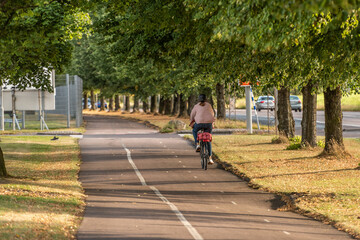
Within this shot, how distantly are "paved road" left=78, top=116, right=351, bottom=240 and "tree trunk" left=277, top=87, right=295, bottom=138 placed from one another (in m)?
6.56

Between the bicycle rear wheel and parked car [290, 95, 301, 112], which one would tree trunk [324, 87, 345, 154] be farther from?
parked car [290, 95, 301, 112]

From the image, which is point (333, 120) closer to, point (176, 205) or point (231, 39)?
point (176, 205)

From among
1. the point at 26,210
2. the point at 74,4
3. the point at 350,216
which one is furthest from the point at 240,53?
the point at 26,210

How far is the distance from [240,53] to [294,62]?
155cm

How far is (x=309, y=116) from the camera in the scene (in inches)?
919

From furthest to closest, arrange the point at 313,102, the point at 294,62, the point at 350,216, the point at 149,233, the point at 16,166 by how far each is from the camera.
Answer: the point at 313,102
the point at 16,166
the point at 294,62
the point at 350,216
the point at 149,233

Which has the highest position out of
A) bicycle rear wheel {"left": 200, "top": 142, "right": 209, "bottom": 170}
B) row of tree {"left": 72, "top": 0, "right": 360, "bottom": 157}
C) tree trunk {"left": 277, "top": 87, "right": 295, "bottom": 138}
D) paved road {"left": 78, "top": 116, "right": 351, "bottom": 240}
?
row of tree {"left": 72, "top": 0, "right": 360, "bottom": 157}

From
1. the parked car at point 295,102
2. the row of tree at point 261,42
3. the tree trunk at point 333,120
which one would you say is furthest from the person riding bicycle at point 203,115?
the parked car at point 295,102

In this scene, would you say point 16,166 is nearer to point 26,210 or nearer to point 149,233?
point 26,210

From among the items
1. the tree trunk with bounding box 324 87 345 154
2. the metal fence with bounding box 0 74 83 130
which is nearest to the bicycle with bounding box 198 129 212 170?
the tree trunk with bounding box 324 87 345 154

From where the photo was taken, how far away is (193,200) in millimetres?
13508

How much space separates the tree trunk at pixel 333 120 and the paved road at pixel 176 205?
3968 millimetres

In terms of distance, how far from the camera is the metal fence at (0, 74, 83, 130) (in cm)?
4338

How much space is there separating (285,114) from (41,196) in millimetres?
16075
